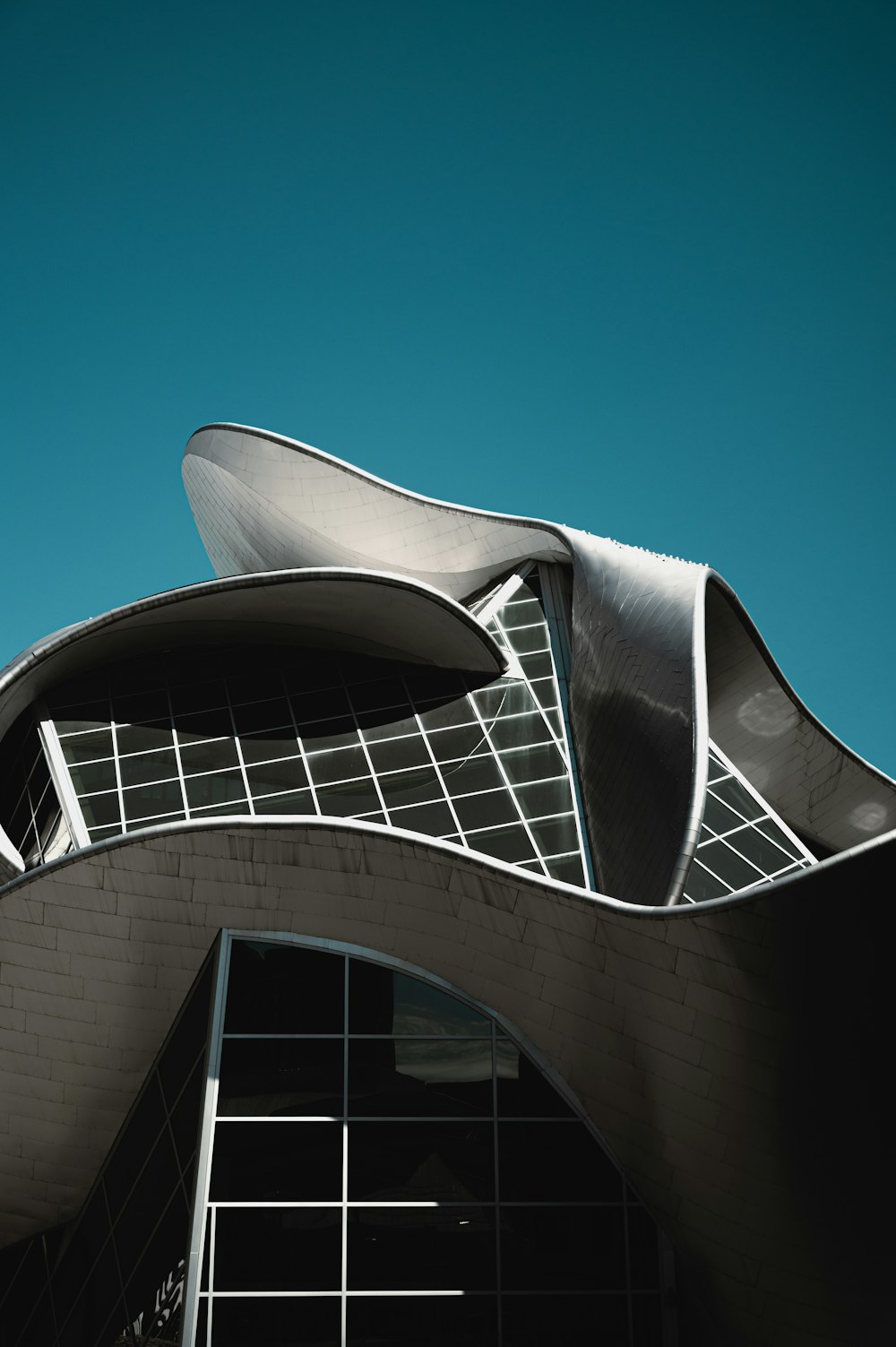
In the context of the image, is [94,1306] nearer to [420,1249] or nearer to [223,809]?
[420,1249]

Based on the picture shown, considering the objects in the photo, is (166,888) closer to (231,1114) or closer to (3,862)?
(231,1114)

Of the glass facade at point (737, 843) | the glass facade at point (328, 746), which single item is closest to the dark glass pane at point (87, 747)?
the glass facade at point (328, 746)

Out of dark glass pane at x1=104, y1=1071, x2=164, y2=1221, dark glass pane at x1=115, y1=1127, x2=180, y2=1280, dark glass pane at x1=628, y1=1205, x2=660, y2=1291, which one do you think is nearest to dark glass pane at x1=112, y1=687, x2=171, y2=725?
dark glass pane at x1=104, y1=1071, x2=164, y2=1221

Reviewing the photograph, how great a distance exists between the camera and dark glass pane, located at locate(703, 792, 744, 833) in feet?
65.3

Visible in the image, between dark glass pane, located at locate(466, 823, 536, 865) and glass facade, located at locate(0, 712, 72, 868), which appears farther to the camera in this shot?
glass facade, located at locate(0, 712, 72, 868)

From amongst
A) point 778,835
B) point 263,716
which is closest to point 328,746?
point 263,716

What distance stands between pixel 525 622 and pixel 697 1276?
1300 cm

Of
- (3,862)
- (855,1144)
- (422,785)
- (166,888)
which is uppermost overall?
(422,785)

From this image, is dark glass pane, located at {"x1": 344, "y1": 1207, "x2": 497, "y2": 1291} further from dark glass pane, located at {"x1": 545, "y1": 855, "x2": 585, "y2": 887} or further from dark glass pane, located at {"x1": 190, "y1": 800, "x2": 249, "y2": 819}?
dark glass pane, located at {"x1": 190, "y1": 800, "x2": 249, "y2": 819}

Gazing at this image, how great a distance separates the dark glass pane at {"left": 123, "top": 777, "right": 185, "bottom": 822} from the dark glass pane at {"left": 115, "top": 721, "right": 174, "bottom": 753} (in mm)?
863

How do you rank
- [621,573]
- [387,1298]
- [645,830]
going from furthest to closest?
[621,573], [645,830], [387,1298]

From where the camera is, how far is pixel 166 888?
1318 cm

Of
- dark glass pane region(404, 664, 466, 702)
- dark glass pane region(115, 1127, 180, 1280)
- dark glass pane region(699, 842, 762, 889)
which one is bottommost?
dark glass pane region(115, 1127, 180, 1280)

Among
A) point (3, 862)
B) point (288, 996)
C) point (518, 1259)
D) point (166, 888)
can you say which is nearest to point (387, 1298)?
point (518, 1259)
